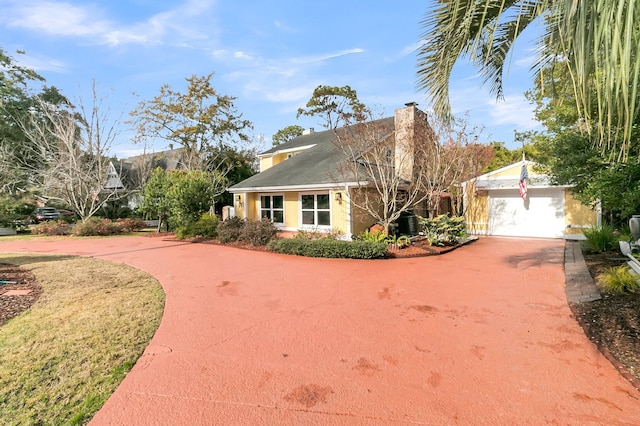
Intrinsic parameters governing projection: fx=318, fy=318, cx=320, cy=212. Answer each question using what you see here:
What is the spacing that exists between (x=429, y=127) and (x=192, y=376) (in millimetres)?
13134

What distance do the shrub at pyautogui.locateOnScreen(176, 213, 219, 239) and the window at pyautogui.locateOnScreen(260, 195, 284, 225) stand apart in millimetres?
2540

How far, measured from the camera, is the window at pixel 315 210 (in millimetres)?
13984

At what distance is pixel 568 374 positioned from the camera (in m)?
3.46

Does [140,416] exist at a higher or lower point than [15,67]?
lower

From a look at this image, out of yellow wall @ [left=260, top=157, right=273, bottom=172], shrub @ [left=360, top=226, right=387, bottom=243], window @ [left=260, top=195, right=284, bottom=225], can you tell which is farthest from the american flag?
yellow wall @ [left=260, top=157, right=273, bottom=172]

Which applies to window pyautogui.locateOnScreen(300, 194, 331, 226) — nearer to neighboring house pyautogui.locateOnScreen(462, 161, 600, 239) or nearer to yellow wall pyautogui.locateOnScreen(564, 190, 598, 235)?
neighboring house pyautogui.locateOnScreen(462, 161, 600, 239)

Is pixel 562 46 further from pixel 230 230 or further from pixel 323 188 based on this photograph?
pixel 230 230

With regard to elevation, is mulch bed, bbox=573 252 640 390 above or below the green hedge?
below

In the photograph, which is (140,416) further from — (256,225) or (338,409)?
(256,225)

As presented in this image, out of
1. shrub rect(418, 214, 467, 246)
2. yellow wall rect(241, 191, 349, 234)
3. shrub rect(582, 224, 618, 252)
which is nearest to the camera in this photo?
shrub rect(582, 224, 618, 252)

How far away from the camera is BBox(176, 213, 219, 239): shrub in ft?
52.5

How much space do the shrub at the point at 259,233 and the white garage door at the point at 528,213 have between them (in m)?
11.4

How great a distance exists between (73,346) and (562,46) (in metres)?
6.00

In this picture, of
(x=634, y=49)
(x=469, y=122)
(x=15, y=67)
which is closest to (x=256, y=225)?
(x=469, y=122)
